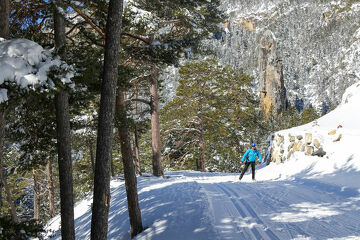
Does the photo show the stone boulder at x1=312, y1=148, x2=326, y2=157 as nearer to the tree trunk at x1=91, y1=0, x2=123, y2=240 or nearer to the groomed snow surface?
the groomed snow surface

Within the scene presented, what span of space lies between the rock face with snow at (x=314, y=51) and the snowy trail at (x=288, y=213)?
104m

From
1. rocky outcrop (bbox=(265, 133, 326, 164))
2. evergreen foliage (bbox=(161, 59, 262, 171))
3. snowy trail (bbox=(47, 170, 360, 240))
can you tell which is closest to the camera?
snowy trail (bbox=(47, 170, 360, 240))

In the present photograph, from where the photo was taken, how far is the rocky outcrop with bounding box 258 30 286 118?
76250 mm

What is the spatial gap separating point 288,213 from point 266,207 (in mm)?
595

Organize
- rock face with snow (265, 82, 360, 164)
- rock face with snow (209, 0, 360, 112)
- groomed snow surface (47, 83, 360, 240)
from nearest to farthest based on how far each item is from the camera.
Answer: groomed snow surface (47, 83, 360, 240) < rock face with snow (265, 82, 360, 164) < rock face with snow (209, 0, 360, 112)

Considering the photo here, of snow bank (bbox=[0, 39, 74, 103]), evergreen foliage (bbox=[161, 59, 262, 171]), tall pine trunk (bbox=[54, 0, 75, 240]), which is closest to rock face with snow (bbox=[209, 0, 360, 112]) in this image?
evergreen foliage (bbox=[161, 59, 262, 171])

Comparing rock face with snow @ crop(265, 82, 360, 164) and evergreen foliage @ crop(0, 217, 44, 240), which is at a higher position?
rock face with snow @ crop(265, 82, 360, 164)

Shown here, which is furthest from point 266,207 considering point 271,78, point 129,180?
point 271,78

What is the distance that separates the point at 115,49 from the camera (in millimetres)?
4547

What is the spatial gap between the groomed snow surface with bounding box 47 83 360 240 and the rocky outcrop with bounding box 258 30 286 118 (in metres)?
65.9

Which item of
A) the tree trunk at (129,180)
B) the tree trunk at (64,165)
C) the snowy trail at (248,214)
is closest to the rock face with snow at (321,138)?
the snowy trail at (248,214)

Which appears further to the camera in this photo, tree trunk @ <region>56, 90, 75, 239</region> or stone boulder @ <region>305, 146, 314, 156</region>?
stone boulder @ <region>305, 146, 314, 156</region>

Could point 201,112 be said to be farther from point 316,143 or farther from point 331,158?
point 331,158

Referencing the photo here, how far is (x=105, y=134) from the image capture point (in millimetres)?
4484
